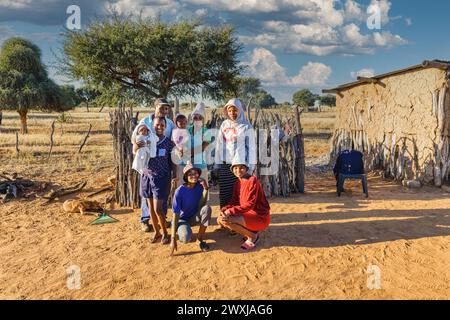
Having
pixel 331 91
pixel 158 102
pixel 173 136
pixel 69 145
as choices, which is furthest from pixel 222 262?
pixel 69 145

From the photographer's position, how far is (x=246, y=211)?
164 inches

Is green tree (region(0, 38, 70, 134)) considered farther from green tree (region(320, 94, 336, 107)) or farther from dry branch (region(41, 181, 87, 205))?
green tree (region(320, 94, 336, 107))

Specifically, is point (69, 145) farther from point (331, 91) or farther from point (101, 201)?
point (331, 91)

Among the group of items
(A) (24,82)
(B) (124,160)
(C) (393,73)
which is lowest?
(B) (124,160)

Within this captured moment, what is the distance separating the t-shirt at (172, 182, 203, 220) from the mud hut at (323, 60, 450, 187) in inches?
218

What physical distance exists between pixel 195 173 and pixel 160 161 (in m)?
0.52

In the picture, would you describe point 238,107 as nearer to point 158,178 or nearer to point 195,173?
point 195,173

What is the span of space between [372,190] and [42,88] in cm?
2008

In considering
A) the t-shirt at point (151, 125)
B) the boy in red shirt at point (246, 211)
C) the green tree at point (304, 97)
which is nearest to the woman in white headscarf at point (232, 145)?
the boy in red shirt at point (246, 211)

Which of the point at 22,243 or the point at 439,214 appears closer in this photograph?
the point at 22,243

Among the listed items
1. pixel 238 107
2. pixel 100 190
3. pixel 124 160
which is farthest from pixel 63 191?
pixel 238 107

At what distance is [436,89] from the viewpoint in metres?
7.30
